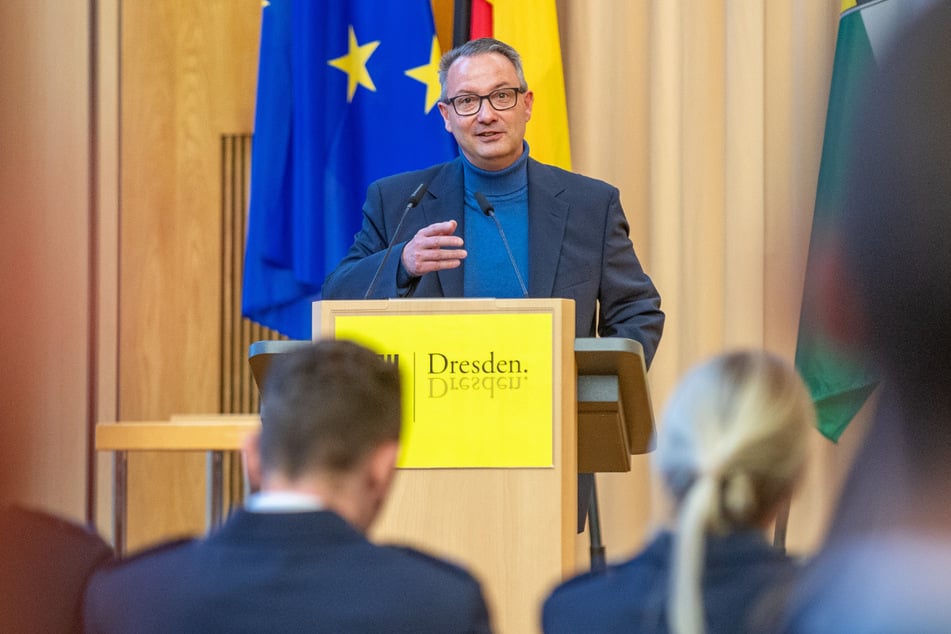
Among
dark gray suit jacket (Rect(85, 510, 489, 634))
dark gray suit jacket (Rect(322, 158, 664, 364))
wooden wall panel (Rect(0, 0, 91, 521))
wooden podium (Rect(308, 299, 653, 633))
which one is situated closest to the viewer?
dark gray suit jacket (Rect(85, 510, 489, 634))

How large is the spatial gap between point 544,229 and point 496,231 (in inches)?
6.4

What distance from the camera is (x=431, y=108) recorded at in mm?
5262

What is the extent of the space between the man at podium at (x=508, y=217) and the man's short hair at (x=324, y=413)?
2044mm

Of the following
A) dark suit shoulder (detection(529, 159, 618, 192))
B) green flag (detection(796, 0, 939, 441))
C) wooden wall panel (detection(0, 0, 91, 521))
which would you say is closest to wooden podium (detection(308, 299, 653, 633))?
dark suit shoulder (detection(529, 159, 618, 192))

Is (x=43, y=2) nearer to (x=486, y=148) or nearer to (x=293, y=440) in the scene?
(x=486, y=148)

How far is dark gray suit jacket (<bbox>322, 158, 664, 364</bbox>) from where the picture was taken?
3824mm

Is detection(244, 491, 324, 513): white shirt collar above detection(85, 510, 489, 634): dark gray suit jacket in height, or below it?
above

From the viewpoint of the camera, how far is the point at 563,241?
3926 mm

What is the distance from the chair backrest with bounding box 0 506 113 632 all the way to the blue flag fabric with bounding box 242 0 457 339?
11.7 feet

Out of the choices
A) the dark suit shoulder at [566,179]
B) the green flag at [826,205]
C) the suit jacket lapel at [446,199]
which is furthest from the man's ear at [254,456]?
the green flag at [826,205]

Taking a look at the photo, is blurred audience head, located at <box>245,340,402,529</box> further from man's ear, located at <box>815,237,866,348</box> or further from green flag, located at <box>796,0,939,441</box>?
green flag, located at <box>796,0,939,441</box>

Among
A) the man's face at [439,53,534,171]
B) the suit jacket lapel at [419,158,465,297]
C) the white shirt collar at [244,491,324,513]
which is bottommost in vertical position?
the white shirt collar at [244,491,324,513]

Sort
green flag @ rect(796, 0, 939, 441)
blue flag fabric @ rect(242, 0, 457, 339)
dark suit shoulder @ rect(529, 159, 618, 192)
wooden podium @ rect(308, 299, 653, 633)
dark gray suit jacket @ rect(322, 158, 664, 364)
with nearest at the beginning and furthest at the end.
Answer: wooden podium @ rect(308, 299, 653, 633), dark gray suit jacket @ rect(322, 158, 664, 364), dark suit shoulder @ rect(529, 159, 618, 192), green flag @ rect(796, 0, 939, 441), blue flag fabric @ rect(242, 0, 457, 339)

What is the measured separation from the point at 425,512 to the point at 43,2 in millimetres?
3849
